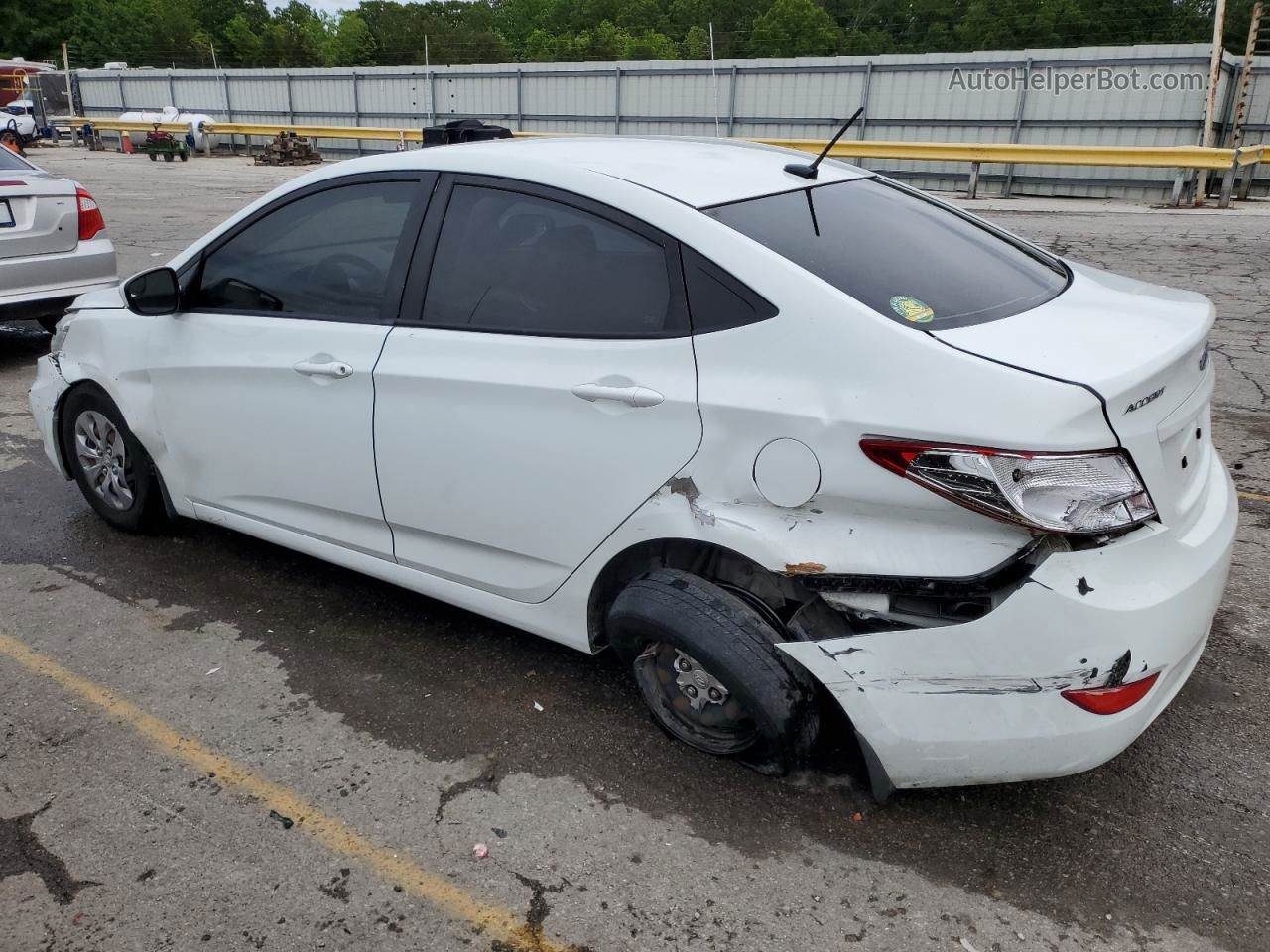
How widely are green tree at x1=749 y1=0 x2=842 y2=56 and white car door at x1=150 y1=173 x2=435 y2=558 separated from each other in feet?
→ 113

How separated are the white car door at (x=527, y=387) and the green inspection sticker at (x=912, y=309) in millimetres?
532

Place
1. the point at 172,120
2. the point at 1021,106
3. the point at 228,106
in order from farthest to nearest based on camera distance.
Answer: the point at 228,106 < the point at 172,120 < the point at 1021,106

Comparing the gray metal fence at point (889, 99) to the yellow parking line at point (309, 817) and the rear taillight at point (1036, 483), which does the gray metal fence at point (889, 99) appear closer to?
the yellow parking line at point (309, 817)

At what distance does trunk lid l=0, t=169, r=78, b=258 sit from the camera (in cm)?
664

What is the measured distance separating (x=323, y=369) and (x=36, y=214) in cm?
492

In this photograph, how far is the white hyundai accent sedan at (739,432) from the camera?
2225 millimetres

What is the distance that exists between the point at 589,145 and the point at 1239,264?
31.9ft

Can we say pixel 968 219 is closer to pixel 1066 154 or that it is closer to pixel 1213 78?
pixel 1066 154

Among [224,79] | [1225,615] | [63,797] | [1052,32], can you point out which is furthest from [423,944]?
[1052,32]

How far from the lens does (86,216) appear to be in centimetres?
719

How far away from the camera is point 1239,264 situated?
10477 mm

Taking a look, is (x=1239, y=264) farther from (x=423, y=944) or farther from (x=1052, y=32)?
(x=1052, y=32)

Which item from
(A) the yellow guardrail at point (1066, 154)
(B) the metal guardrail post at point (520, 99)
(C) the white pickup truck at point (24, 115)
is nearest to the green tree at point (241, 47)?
(C) the white pickup truck at point (24, 115)
